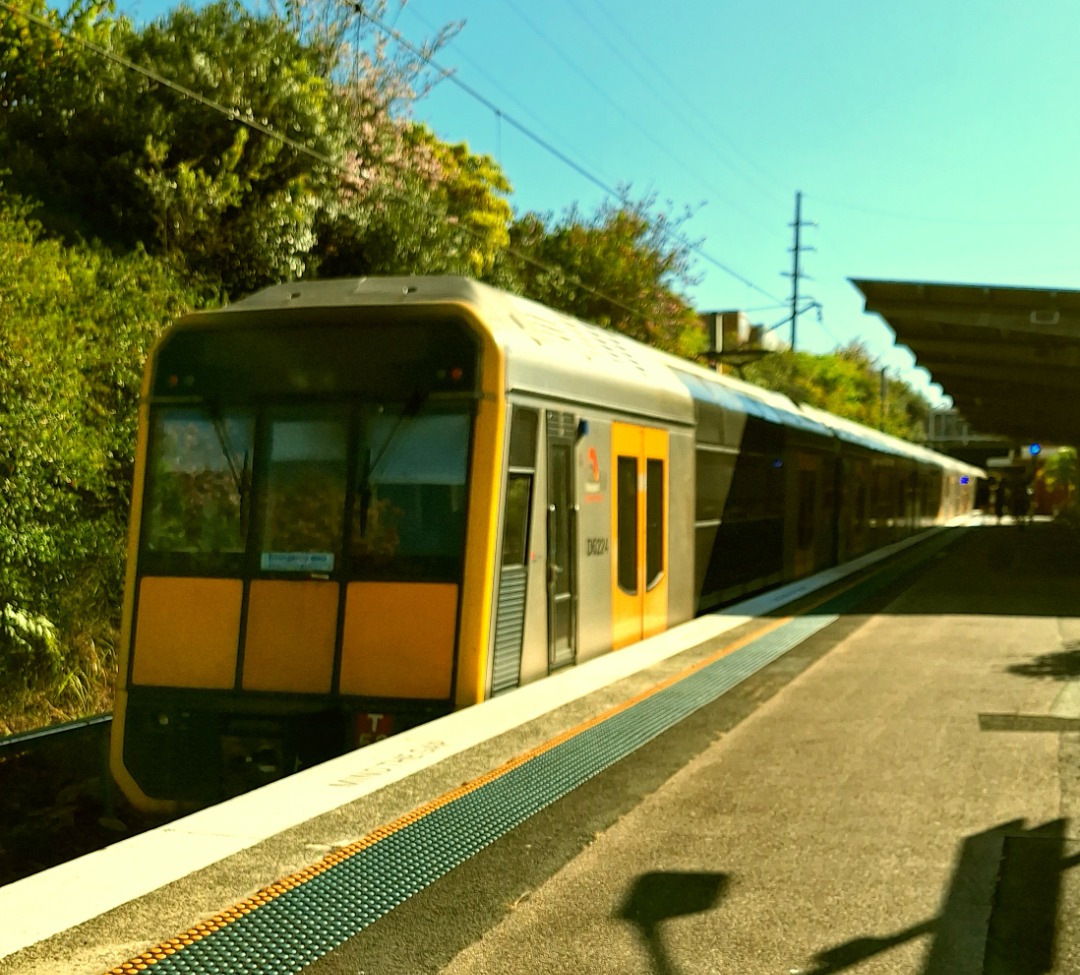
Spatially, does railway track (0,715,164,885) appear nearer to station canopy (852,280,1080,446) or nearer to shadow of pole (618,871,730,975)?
shadow of pole (618,871,730,975)

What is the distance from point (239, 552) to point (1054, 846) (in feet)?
17.5

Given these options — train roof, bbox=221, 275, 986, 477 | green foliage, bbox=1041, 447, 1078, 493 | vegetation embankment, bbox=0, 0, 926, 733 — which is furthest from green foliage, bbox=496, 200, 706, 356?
green foliage, bbox=1041, 447, 1078, 493

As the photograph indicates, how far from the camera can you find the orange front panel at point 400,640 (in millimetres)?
8430

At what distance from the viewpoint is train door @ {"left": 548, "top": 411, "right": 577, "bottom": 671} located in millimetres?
9609

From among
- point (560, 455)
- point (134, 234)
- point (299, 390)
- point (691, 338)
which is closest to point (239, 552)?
point (299, 390)

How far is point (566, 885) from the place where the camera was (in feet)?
16.5

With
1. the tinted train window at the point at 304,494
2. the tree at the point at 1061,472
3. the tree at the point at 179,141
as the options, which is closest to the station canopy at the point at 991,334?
the tree at the point at 179,141

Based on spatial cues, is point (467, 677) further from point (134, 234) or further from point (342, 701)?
point (134, 234)

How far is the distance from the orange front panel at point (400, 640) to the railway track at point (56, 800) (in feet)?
6.01

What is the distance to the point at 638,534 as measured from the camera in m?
11.8

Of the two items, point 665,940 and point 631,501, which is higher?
point 631,501

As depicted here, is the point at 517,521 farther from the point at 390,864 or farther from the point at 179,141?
the point at 179,141

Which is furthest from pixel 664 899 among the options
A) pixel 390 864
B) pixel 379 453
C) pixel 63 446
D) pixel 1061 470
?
pixel 1061 470

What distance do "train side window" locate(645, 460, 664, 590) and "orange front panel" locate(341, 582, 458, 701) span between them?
3978 mm
